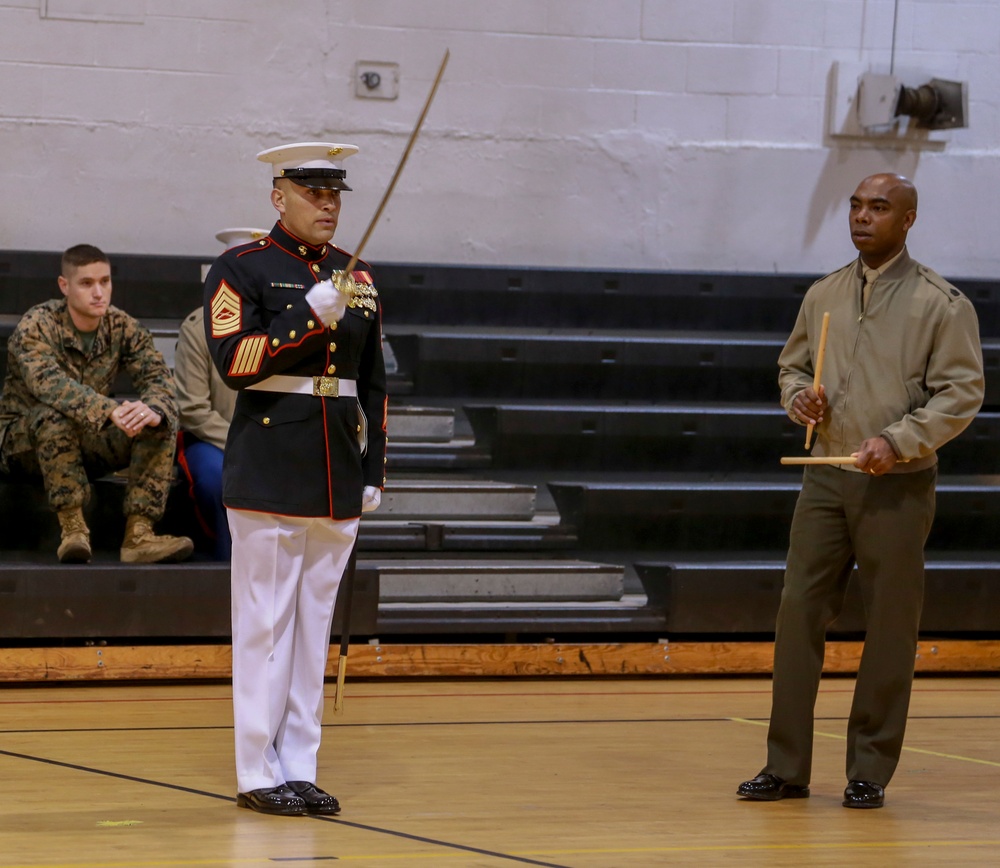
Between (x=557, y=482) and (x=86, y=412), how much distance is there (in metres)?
1.67

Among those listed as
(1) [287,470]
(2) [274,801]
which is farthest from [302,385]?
(2) [274,801]

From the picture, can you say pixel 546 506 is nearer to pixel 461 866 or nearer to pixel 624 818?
pixel 624 818

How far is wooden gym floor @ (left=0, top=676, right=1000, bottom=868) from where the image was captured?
2.72m

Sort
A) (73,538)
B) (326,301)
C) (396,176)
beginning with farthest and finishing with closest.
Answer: (73,538) < (326,301) < (396,176)

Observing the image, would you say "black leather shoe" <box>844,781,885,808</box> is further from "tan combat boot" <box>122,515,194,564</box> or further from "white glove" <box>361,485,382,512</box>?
"tan combat boot" <box>122,515,194,564</box>

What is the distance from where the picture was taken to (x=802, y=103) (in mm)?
6539

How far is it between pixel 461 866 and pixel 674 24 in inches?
180

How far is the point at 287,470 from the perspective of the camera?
9.71ft

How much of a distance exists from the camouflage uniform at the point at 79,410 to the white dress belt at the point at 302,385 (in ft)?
5.14

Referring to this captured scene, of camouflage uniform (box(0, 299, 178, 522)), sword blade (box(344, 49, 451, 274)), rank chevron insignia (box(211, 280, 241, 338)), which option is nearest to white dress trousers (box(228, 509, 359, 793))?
rank chevron insignia (box(211, 280, 241, 338))

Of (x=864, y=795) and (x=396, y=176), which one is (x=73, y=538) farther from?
(x=864, y=795)

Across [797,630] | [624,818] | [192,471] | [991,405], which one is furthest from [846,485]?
[991,405]

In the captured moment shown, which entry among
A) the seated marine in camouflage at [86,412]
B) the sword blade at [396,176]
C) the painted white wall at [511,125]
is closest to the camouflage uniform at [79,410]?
the seated marine in camouflage at [86,412]

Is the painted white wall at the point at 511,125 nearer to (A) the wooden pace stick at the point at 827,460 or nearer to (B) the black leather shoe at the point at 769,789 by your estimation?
(A) the wooden pace stick at the point at 827,460
